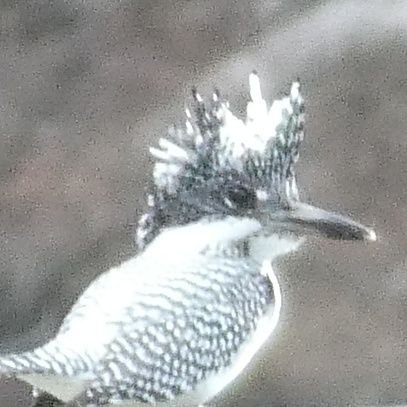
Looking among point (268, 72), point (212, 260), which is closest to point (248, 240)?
point (212, 260)

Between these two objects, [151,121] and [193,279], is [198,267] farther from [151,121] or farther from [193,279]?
[151,121]

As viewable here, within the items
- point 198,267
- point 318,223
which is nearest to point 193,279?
Result: point 198,267

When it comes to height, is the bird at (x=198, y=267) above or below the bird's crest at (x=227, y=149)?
below

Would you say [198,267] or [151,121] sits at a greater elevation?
[151,121]

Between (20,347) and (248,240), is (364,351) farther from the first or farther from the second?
(20,347)

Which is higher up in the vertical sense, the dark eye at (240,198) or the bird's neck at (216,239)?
the dark eye at (240,198)
